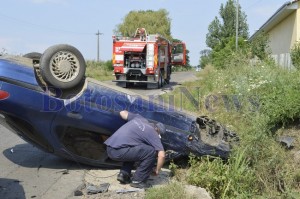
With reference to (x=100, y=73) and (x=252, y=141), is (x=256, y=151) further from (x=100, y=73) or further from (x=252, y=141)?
(x=100, y=73)

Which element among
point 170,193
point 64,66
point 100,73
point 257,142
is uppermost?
point 64,66

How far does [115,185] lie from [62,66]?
1788 mm

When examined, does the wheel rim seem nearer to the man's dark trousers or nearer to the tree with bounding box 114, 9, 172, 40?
the man's dark trousers

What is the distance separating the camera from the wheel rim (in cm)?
555

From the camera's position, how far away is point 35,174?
5918 millimetres

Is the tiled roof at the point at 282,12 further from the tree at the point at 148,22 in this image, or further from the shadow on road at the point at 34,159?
the tree at the point at 148,22

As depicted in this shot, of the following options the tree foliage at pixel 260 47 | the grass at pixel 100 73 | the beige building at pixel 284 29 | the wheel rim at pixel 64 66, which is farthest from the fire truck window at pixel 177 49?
the wheel rim at pixel 64 66

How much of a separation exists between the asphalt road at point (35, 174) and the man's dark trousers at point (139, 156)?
2.49 ft

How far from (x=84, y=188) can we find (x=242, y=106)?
4.40 meters

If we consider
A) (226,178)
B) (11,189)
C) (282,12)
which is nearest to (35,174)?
(11,189)

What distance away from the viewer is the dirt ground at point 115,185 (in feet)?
16.2

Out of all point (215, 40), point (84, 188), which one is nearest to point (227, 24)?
point (215, 40)

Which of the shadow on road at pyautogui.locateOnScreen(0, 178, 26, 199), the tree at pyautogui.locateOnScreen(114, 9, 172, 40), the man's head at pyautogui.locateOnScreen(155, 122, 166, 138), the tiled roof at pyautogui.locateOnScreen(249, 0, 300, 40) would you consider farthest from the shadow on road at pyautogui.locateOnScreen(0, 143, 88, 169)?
the tree at pyautogui.locateOnScreen(114, 9, 172, 40)

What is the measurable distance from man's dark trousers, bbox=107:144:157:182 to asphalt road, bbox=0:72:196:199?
0.76 meters
